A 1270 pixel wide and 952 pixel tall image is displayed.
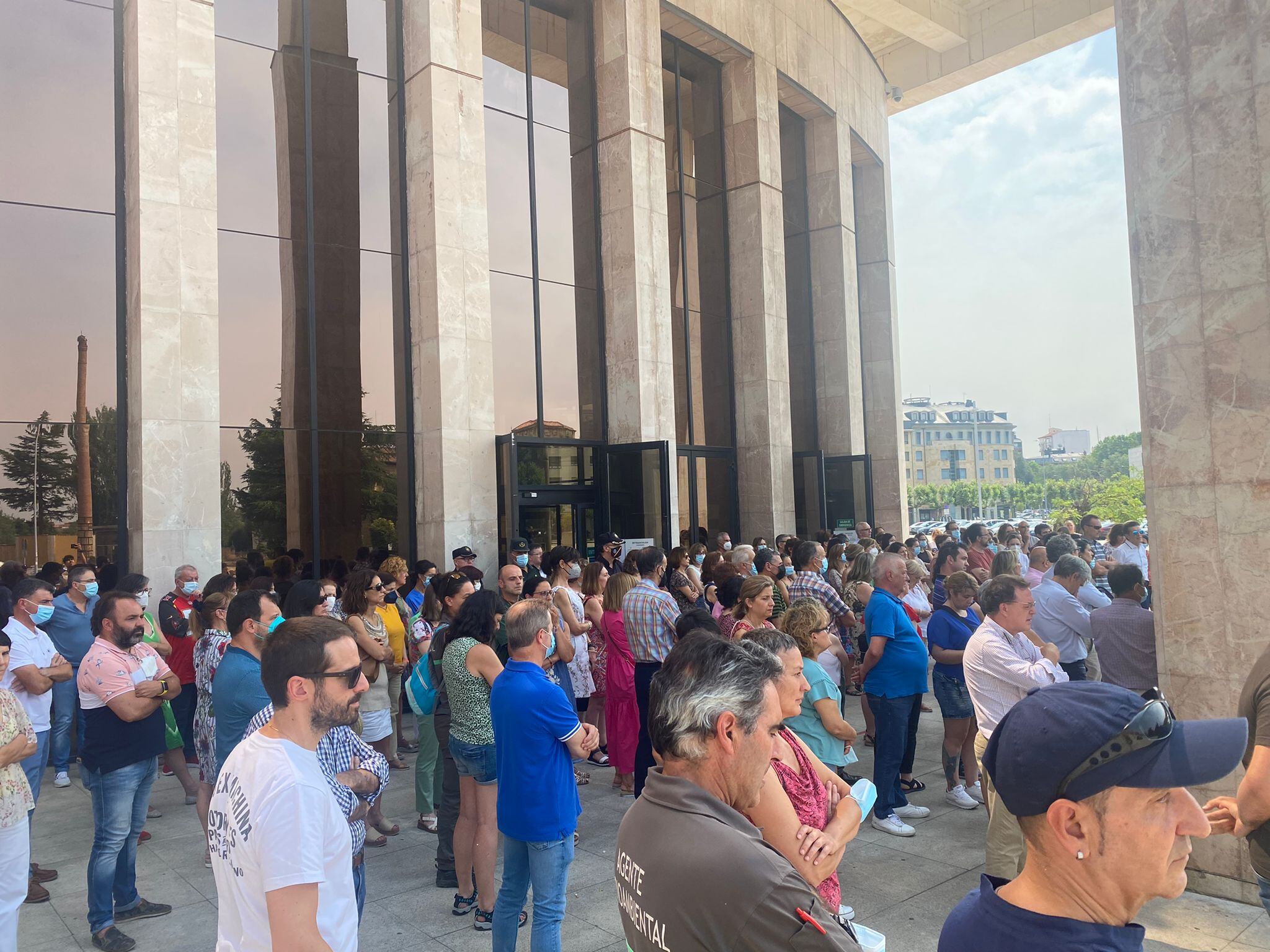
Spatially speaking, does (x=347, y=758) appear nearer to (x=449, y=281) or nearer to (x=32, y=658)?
(x=32, y=658)

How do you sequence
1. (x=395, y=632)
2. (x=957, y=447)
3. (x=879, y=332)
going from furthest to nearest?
(x=957, y=447) → (x=879, y=332) → (x=395, y=632)

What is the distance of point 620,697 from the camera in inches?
307

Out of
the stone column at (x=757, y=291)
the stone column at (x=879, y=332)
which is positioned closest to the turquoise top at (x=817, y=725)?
the stone column at (x=757, y=291)

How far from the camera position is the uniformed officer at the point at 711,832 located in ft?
5.78

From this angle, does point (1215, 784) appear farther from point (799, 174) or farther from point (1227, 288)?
point (799, 174)

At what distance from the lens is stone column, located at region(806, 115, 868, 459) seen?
70.8ft

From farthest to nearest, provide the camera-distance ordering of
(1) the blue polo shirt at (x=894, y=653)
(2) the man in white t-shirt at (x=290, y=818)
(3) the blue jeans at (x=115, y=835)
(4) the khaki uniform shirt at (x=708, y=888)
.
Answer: (1) the blue polo shirt at (x=894, y=653) → (3) the blue jeans at (x=115, y=835) → (2) the man in white t-shirt at (x=290, y=818) → (4) the khaki uniform shirt at (x=708, y=888)

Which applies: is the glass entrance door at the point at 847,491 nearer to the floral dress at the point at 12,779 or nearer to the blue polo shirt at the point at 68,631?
the blue polo shirt at the point at 68,631

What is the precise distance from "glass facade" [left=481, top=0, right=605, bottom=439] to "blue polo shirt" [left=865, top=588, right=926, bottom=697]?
8.88m

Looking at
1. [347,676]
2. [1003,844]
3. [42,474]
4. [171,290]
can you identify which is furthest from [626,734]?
[42,474]

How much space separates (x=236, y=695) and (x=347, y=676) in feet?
8.19

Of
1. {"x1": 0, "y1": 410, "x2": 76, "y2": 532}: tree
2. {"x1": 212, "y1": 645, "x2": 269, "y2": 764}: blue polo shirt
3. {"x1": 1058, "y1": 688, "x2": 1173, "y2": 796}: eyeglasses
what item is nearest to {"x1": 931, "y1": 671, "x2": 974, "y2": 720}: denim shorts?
{"x1": 212, "y1": 645, "x2": 269, "y2": 764}: blue polo shirt

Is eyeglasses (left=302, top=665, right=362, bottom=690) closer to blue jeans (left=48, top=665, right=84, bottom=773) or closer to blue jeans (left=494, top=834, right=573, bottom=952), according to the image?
blue jeans (left=494, top=834, right=573, bottom=952)

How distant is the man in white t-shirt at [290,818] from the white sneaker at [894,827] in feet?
15.6
